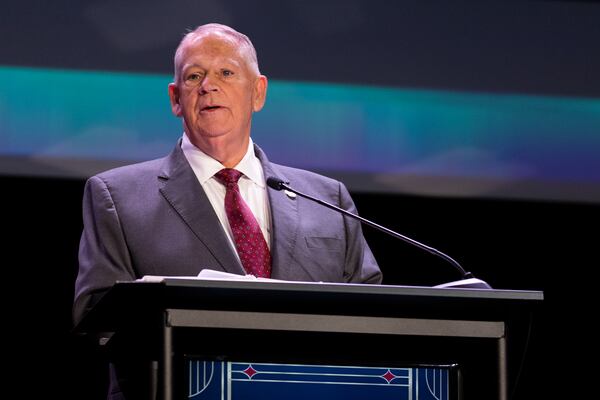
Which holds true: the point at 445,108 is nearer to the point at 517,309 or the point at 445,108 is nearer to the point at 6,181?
the point at 6,181

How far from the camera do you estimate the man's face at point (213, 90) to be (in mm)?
2766

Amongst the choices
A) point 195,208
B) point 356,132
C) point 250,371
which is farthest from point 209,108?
point 250,371

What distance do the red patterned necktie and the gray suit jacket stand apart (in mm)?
30

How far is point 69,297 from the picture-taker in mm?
3637

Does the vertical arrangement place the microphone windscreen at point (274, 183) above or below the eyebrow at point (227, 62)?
below

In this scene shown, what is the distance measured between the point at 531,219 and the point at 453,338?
2.02m

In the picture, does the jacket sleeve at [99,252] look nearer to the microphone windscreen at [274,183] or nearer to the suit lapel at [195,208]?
the suit lapel at [195,208]

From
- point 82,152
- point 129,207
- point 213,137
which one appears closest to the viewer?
point 129,207

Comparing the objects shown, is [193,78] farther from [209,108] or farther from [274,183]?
[274,183]

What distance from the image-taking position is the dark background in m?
3.60

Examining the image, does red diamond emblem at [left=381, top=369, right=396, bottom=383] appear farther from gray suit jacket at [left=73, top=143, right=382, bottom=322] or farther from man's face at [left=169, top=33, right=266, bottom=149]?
man's face at [left=169, top=33, right=266, bottom=149]

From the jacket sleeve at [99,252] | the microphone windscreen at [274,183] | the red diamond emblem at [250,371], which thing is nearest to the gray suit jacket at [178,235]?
the jacket sleeve at [99,252]

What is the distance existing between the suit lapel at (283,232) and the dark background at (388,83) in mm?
→ 1036

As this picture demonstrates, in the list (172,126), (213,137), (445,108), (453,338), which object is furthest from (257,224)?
(445,108)
